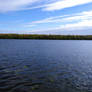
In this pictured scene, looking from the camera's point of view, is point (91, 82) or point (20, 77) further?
point (20, 77)

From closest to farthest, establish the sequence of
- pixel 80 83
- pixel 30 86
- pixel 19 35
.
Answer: pixel 30 86 → pixel 80 83 → pixel 19 35

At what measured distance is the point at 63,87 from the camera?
416 inches

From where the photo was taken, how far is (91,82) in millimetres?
11727

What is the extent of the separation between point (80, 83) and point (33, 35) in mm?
104886

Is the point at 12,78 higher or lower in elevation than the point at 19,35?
lower

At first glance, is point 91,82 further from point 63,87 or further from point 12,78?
point 12,78

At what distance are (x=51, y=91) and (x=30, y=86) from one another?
2.12 meters

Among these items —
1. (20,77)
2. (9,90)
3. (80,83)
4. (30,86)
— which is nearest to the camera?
(9,90)

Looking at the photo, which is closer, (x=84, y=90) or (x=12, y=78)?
(x=84, y=90)

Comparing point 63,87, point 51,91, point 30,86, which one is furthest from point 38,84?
point 63,87

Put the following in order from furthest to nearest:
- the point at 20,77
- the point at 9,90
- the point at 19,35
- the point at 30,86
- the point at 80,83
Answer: the point at 19,35, the point at 20,77, the point at 80,83, the point at 30,86, the point at 9,90

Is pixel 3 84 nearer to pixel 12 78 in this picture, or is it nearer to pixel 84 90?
pixel 12 78

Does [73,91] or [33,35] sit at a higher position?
[33,35]

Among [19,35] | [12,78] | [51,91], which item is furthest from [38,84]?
[19,35]
